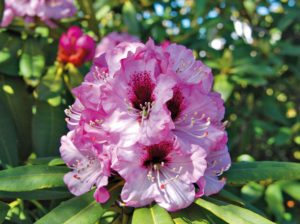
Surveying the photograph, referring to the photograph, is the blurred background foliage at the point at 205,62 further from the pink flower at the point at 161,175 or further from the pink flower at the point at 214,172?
the pink flower at the point at 161,175

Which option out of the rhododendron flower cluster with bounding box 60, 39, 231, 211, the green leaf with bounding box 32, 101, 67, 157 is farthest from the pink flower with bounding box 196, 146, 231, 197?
the green leaf with bounding box 32, 101, 67, 157

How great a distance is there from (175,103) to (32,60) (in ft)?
3.03

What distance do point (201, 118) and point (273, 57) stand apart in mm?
1630

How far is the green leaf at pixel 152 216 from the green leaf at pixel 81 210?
0.31ft

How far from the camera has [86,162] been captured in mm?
990

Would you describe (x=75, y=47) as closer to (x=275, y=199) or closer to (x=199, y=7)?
(x=199, y=7)

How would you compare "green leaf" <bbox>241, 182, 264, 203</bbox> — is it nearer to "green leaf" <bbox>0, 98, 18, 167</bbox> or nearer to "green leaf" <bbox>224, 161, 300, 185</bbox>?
"green leaf" <bbox>224, 161, 300, 185</bbox>

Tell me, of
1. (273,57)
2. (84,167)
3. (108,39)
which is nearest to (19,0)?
(108,39)

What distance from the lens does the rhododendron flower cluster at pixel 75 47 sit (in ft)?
5.02

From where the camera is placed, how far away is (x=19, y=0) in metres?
1.68

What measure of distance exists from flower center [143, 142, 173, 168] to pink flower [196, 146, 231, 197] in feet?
0.39

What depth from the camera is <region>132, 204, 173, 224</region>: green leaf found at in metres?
0.85

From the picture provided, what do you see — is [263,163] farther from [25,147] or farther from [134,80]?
[25,147]

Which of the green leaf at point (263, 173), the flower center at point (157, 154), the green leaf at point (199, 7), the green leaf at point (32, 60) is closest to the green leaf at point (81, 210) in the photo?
the flower center at point (157, 154)
